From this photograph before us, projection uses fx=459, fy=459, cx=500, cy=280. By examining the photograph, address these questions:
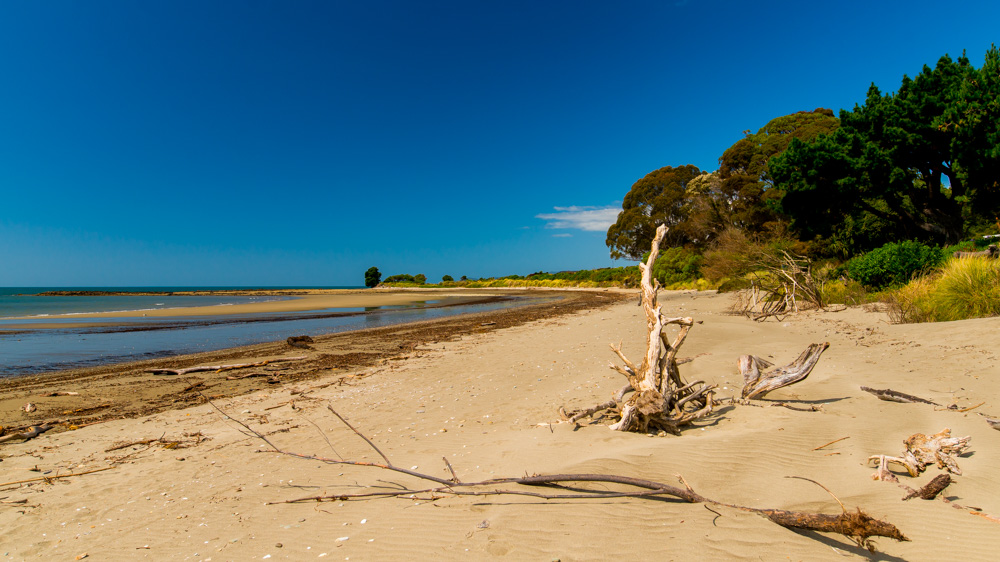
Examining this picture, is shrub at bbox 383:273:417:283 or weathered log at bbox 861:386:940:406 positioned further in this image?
shrub at bbox 383:273:417:283

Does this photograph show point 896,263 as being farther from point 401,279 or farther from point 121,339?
point 401,279

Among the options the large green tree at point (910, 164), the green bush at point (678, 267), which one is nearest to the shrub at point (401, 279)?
the green bush at point (678, 267)

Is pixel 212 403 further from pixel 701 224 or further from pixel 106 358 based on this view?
pixel 701 224

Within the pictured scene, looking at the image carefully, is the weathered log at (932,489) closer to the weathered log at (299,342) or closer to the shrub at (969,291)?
the shrub at (969,291)

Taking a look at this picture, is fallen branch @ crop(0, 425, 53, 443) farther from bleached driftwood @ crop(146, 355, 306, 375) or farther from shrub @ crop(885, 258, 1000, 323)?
shrub @ crop(885, 258, 1000, 323)

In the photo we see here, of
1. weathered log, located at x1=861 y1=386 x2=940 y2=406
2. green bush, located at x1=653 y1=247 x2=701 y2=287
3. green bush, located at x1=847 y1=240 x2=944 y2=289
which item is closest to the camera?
weathered log, located at x1=861 y1=386 x2=940 y2=406

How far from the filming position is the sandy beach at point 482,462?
2527 mm

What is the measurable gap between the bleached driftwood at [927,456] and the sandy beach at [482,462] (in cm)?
8

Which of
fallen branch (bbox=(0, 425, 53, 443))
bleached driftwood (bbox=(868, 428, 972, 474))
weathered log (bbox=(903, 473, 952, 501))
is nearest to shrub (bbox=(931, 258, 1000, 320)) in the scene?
bleached driftwood (bbox=(868, 428, 972, 474))

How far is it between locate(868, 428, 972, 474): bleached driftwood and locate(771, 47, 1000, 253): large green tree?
16.7 meters

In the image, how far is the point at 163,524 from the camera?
124 inches

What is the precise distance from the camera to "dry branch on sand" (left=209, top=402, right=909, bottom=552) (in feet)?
7.59

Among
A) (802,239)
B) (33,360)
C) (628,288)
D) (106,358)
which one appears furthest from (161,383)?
(628,288)

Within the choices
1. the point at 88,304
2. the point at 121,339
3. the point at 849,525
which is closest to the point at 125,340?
the point at 121,339
